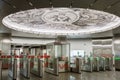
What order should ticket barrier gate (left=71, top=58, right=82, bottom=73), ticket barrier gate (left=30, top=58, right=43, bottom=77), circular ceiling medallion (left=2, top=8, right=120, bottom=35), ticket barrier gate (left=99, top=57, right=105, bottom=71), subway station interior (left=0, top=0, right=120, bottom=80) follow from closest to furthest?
subway station interior (left=0, top=0, right=120, bottom=80) → circular ceiling medallion (left=2, top=8, right=120, bottom=35) → ticket barrier gate (left=30, top=58, right=43, bottom=77) → ticket barrier gate (left=71, top=58, right=82, bottom=73) → ticket barrier gate (left=99, top=57, right=105, bottom=71)

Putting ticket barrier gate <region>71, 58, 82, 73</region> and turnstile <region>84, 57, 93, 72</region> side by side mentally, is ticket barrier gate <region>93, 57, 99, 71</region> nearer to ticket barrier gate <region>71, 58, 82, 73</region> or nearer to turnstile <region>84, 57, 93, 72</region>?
turnstile <region>84, 57, 93, 72</region>

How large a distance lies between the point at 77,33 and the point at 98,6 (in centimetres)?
871

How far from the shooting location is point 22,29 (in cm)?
1270

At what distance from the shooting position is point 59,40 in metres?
13.9

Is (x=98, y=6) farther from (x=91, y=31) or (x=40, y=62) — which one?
(x=91, y=31)

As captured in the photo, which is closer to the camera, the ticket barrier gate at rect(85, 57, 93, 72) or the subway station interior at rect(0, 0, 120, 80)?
the subway station interior at rect(0, 0, 120, 80)

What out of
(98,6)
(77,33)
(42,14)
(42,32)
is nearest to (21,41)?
(42,32)

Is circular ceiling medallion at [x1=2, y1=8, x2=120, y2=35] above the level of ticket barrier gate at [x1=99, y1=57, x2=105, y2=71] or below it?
above

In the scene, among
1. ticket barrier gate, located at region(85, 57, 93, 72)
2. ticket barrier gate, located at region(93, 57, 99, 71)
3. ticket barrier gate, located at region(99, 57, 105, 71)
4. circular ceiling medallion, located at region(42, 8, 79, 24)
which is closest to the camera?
circular ceiling medallion, located at region(42, 8, 79, 24)

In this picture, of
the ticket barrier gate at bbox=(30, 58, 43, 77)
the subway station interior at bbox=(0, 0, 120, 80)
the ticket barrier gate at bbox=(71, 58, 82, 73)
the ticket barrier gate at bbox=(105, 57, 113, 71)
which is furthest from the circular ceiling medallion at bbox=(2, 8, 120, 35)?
the ticket barrier gate at bbox=(71, 58, 82, 73)

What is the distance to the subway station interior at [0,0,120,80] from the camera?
21.4ft

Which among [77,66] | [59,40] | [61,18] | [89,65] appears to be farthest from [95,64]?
[61,18]

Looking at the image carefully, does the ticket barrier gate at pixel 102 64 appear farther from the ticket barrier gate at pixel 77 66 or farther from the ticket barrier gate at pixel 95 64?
the ticket barrier gate at pixel 77 66

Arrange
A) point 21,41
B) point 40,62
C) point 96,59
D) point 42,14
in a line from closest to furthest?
point 42,14 < point 40,62 < point 96,59 < point 21,41
